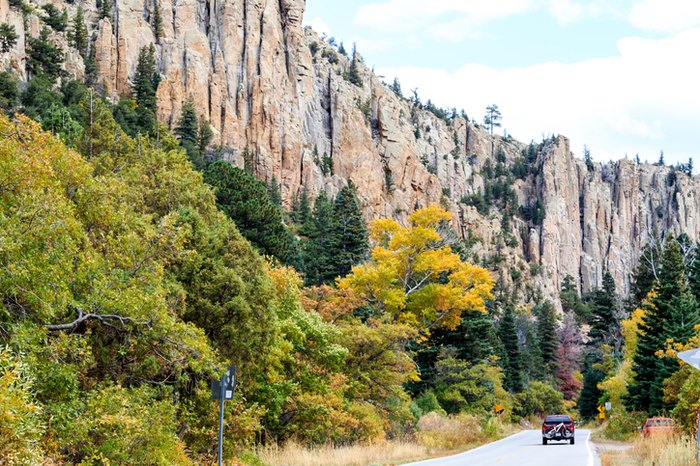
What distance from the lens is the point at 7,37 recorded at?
79.1 meters

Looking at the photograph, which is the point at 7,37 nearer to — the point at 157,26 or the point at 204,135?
the point at 204,135

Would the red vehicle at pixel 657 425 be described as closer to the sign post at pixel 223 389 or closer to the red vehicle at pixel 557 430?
the red vehicle at pixel 557 430

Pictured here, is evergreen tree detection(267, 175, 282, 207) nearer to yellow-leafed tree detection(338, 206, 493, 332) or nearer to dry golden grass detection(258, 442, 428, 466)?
yellow-leafed tree detection(338, 206, 493, 332)

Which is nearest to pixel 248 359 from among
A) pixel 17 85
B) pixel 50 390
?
pixel 50 390

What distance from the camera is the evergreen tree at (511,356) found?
73688 mm

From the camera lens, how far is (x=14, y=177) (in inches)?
568

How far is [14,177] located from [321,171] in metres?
109

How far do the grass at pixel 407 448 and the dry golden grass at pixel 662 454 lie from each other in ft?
22.1

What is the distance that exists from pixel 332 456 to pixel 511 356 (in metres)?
57.5

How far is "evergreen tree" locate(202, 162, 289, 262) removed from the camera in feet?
144

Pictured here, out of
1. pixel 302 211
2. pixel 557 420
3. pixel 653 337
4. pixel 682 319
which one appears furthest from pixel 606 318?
pixel 557 420

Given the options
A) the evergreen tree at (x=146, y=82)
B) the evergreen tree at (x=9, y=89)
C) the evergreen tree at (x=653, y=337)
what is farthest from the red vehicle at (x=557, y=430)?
the evergreen tree at (x=146, y=82)

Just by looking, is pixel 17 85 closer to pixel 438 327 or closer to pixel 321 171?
pixel 438 327

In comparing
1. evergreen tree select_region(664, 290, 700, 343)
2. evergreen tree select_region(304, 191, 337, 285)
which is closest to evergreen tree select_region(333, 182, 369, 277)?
evergreen tree select_region(304, 191, 337, 285)
